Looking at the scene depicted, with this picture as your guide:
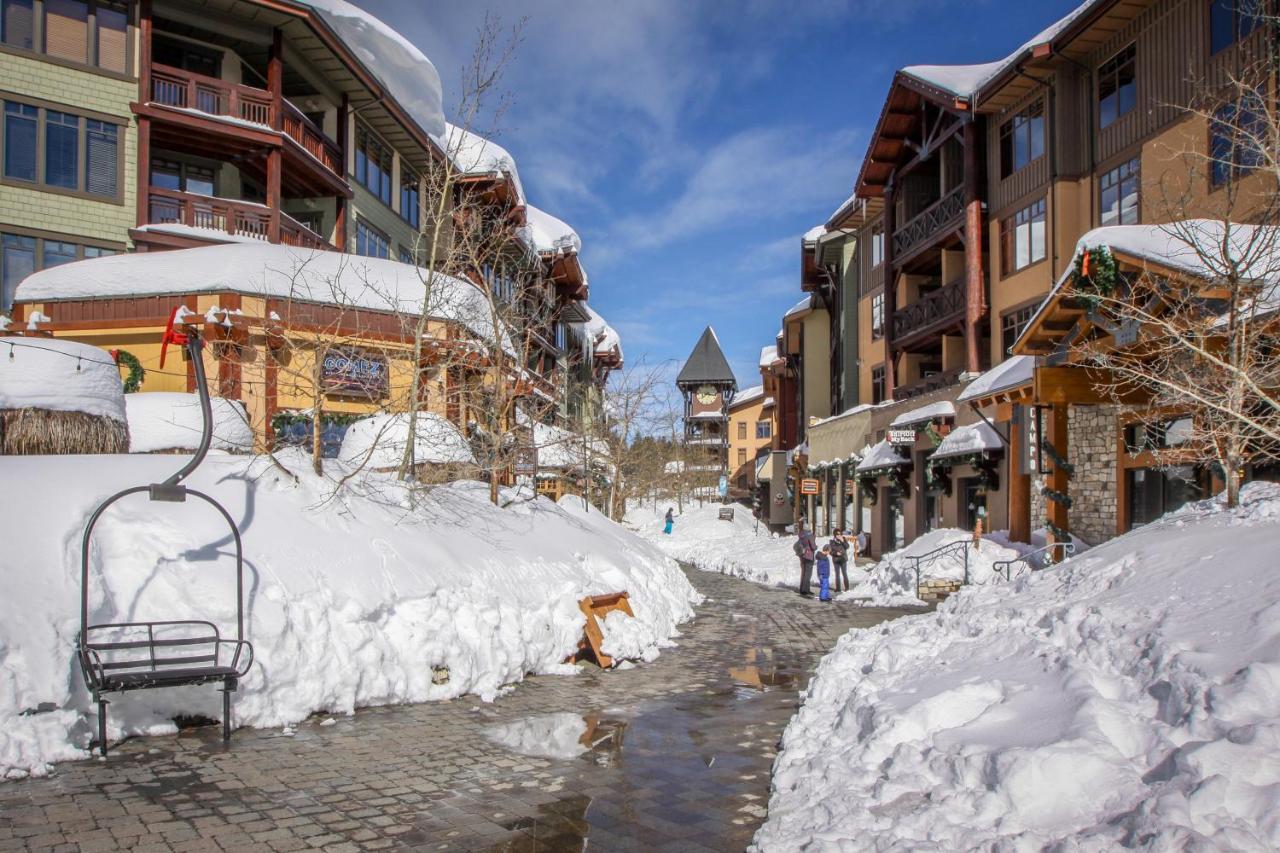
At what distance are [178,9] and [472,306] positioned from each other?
484 inches

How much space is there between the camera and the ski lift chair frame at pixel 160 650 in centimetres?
670

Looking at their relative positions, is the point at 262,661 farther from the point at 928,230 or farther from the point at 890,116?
the point at 890,116

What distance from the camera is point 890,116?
96.4ft

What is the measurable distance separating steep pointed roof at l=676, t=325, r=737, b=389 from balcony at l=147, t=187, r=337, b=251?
216ft

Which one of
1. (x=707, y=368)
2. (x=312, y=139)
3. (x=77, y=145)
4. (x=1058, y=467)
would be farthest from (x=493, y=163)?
(x=707, y=368)

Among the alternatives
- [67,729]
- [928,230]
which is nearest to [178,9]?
[928,230]

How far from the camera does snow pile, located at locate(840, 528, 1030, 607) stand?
1958 cm

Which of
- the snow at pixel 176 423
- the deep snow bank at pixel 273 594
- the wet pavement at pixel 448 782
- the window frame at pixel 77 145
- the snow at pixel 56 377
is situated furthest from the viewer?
the window frame at pixel 77 145

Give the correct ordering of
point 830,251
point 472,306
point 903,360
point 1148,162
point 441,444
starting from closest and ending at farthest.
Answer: point 441,444 → point 1148,162 → point 472,306 → point 903,360 → point 830,251

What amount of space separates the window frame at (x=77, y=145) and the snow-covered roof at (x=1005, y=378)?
20665mm

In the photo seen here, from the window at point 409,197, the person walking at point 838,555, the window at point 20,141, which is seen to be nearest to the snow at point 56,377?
the window at point 20,141

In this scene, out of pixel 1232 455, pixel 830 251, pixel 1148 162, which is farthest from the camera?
pixel 830 251

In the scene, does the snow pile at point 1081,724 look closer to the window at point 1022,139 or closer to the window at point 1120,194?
the window at point 1120,194

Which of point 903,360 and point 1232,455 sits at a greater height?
point 903,360
